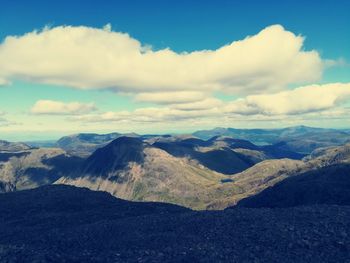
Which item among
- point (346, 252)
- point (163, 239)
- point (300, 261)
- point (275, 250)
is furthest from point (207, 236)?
point (346, 252)

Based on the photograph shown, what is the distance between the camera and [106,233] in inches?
6767

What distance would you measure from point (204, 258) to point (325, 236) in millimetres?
48092

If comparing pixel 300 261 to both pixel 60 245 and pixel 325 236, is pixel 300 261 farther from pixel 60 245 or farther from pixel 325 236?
pixel 60 245

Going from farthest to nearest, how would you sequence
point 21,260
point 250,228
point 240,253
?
point 250,228 < point 240,253 < point 21,260

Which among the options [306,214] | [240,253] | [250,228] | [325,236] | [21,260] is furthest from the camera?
[306,214]

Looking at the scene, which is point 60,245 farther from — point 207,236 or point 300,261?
point 300,261

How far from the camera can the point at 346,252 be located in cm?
13838

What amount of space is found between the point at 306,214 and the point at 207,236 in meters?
50.2

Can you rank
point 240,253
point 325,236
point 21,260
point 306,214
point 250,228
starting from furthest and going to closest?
point 306,214
point 250,228
point 325,236
point 240,253
point 21,260

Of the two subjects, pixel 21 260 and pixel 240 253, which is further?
pixel 240 253

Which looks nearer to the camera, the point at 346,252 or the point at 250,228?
the point at 346,252

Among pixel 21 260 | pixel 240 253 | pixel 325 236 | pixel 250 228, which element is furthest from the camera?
pixel 250 228

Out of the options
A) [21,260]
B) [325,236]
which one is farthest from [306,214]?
[21,260]

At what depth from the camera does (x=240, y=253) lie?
455ft
